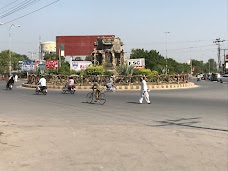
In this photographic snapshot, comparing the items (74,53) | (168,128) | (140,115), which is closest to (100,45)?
(140,115)

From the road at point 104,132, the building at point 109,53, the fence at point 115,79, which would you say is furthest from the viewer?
the building at point 109,53

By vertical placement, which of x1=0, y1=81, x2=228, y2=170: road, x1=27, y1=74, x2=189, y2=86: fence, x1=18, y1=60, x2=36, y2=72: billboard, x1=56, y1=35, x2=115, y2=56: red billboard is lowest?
x1=0, y1=81, x2=228, y2=170: road

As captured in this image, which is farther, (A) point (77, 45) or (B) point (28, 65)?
(A) point (77, 45)

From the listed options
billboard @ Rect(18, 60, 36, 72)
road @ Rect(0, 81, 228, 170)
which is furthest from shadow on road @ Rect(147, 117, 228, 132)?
billboard @ Rect(18, 60, 36, 72)

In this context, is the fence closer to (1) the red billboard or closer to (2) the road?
(2) the road

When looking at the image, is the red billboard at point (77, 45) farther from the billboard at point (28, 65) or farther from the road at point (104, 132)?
the road at point (104, 132)

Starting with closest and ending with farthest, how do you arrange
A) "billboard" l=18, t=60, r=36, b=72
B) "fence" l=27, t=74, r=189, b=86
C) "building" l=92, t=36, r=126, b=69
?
"fence" l=27, t=74, r=189, b=86 → "building" l=92, t=36, r=126, b=69 → "billboard" l=18, t=60, r=36, b=72

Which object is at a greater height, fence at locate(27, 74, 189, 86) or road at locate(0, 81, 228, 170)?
fence at locate(27, 74, 189, 86)

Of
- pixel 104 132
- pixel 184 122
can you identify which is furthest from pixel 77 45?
pixel 104 132

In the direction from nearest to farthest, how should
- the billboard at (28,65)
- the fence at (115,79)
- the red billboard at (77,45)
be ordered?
the fence at (115,79)
the billboard at (28,65)
the red billboard at (77,45)

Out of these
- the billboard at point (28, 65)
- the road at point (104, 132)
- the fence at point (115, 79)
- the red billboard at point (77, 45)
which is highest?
the red billboard at point (77, 45)

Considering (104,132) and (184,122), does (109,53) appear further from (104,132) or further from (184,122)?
(104,132)

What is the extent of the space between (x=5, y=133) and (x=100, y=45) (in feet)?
112

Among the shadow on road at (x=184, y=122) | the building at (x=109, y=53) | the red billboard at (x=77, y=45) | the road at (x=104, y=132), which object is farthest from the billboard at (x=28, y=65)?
the shadow on road at (x=184, y=122)
